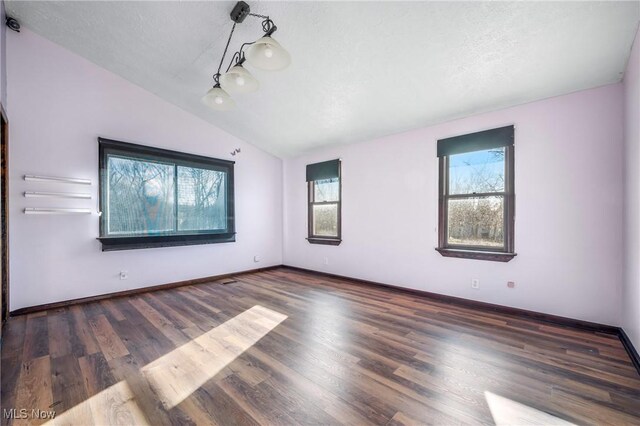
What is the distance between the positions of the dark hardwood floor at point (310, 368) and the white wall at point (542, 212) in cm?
38

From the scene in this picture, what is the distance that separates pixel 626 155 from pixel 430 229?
197 cm

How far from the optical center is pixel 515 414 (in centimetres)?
156

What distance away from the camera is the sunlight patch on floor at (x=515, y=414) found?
150cm

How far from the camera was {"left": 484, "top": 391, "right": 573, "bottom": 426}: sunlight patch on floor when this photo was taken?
1499 millimetres

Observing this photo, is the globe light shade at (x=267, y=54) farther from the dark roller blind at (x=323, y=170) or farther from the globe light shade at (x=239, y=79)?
the dark roller blind at (x=323, y=170)

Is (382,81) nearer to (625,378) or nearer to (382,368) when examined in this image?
(382,368)

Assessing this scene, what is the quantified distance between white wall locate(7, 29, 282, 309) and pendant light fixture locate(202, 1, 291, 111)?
178cm

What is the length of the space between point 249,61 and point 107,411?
2.60 metres

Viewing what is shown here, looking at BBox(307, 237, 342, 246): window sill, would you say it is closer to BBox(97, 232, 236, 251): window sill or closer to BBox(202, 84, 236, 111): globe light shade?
BBox(97, 232, 236, 251): window sill

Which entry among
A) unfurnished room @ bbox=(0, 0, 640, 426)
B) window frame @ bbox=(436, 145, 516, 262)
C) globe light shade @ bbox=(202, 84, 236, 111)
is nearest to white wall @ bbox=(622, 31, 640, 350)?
unfurnished room @ bbox=(0, 0, 640, 426)

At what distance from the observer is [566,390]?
1775 mm

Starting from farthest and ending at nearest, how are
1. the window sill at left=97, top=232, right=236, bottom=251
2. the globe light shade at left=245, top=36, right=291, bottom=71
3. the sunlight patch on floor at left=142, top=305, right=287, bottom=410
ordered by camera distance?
the window sill at left=97, top=232, right=236, bottom=251, the globe light shade at left=245, top=36, right=291, bottom=71, the sunlight patch on floor at left=142, top=305, right=287, bottom=410

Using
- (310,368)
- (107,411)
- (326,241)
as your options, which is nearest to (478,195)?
(326,241)

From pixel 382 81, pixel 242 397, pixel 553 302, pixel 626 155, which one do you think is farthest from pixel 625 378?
pixel 382 81
